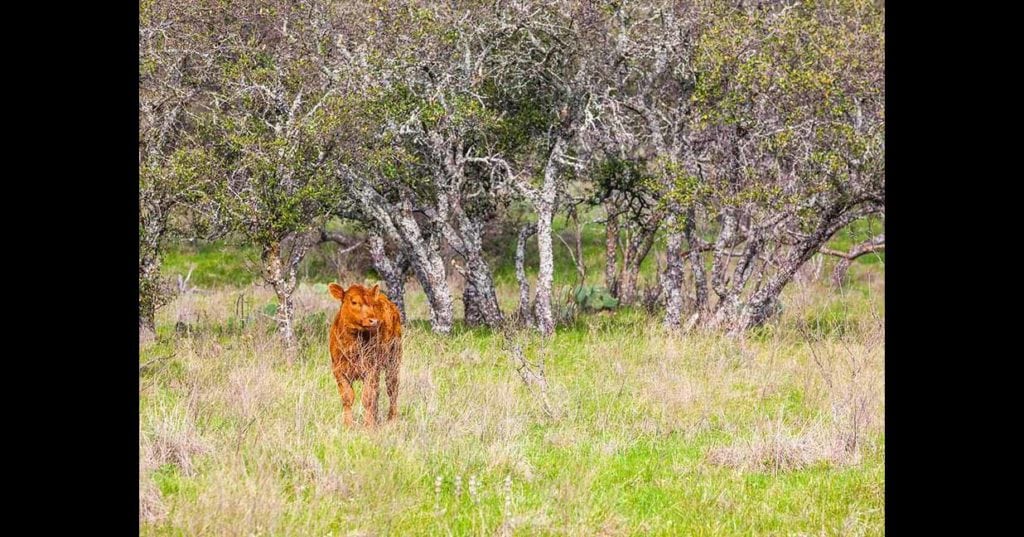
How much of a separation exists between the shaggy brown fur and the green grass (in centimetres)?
34

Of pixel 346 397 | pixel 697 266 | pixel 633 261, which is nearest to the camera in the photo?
pixel 346 397

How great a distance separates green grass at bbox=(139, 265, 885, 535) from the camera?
26.3ft

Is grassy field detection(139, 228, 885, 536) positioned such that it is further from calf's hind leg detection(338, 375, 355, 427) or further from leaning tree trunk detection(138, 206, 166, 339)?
leaning tree trunk detection(138, 206, 166, 339)

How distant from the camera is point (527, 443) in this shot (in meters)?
10.1

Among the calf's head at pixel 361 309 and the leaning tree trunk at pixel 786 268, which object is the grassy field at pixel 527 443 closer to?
the calf's head at pixel 361 309

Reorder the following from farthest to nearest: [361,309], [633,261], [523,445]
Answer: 1. [633,261]
2. [523,445]
3. [361,309]

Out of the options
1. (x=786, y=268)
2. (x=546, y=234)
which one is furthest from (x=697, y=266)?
(x=546, y=234)

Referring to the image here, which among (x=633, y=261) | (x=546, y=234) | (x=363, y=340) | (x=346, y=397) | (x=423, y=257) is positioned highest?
(x=546, y=234)

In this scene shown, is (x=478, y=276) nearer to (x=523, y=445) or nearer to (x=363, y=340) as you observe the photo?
(x=363, y=340)

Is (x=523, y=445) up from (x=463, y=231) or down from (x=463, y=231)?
down

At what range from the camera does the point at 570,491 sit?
842 centimetres

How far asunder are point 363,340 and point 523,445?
66.3 inches
